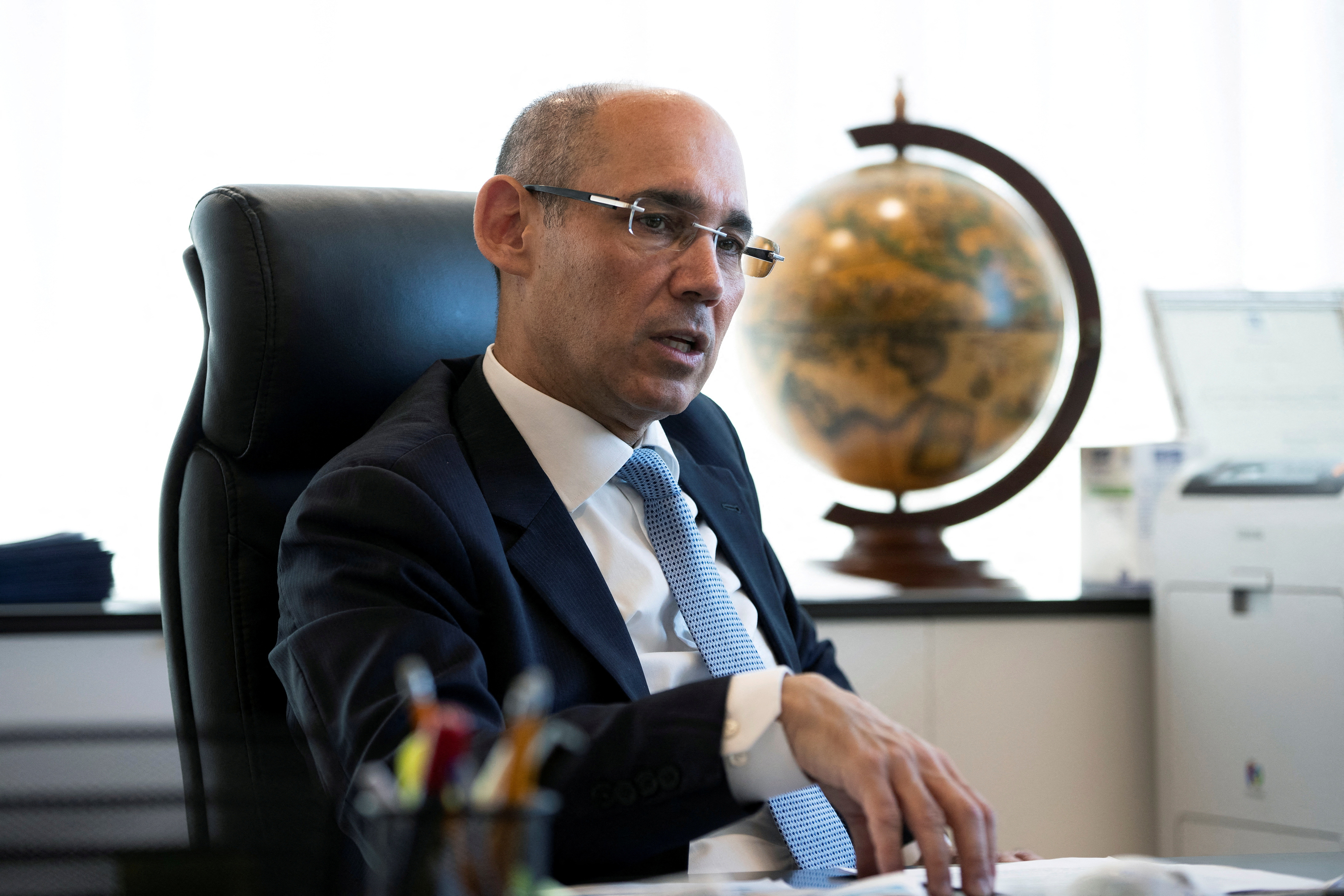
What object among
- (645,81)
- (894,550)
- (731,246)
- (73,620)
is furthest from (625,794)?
(645,81)

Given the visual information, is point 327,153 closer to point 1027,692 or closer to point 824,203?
point 824,203

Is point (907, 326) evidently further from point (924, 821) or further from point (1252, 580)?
point (924, 821)

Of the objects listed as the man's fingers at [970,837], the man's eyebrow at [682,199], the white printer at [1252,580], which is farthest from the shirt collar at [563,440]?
the white printer at [1252,580]

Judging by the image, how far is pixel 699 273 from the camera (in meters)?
1.10

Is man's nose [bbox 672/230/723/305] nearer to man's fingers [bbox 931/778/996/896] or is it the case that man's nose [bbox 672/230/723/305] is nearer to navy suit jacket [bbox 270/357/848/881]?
navy suit jacket [bbox 270/357/848/881]

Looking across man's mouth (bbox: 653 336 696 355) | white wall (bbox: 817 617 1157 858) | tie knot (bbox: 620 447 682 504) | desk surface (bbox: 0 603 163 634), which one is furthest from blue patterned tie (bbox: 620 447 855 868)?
desk surface (bbox: 0 603 163 634)

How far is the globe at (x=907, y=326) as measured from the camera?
5.51 feet

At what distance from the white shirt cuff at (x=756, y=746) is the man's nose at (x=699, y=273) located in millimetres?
442

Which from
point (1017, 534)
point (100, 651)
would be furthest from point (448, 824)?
point (1017, 534)

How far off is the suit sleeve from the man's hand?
0.06 meters

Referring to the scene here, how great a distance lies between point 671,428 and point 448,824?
970mm

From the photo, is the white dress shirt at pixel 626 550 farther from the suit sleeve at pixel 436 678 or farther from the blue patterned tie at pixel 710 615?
the suit sleeve at pixel 436 678

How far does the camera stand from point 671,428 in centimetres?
133

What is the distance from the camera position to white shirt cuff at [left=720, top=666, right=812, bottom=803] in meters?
0.74
